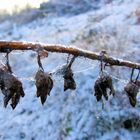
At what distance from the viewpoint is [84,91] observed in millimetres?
6688

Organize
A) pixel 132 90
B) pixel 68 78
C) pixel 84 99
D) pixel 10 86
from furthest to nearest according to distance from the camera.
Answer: pixel 84 99 < pixel 132 90 < pixel 68 78 < pixel 10 86

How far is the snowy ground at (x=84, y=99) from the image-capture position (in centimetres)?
579

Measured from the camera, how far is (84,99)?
6496 millimetres

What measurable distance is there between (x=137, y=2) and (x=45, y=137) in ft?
17.1

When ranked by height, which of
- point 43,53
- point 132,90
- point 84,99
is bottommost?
point 84,99

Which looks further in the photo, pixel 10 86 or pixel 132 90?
pixel 132 90

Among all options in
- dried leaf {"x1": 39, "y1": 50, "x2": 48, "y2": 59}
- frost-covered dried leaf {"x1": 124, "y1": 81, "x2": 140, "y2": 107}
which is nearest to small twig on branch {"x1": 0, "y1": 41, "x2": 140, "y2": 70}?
dried leaf {"x1": 39, "y1": 50, "x2": 48, "y2": 59}

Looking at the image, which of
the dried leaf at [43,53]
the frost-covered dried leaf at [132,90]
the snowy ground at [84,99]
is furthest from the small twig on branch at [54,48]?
the snowy ground at [84,99]

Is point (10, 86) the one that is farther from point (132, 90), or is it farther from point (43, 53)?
point (132, 90)

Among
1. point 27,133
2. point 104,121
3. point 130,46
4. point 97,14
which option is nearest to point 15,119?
point 27,133

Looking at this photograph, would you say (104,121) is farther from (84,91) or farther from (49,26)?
(49,26)

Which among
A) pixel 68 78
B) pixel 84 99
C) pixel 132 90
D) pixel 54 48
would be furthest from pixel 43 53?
pixel 84 99

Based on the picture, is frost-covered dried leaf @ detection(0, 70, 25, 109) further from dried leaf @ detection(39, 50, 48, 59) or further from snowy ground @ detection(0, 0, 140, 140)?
snowy ground @ detection(0, 0, 140, 140)

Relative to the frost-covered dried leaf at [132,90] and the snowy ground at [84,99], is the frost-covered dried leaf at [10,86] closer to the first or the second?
the frost-covered dried leaf at [132,90]
